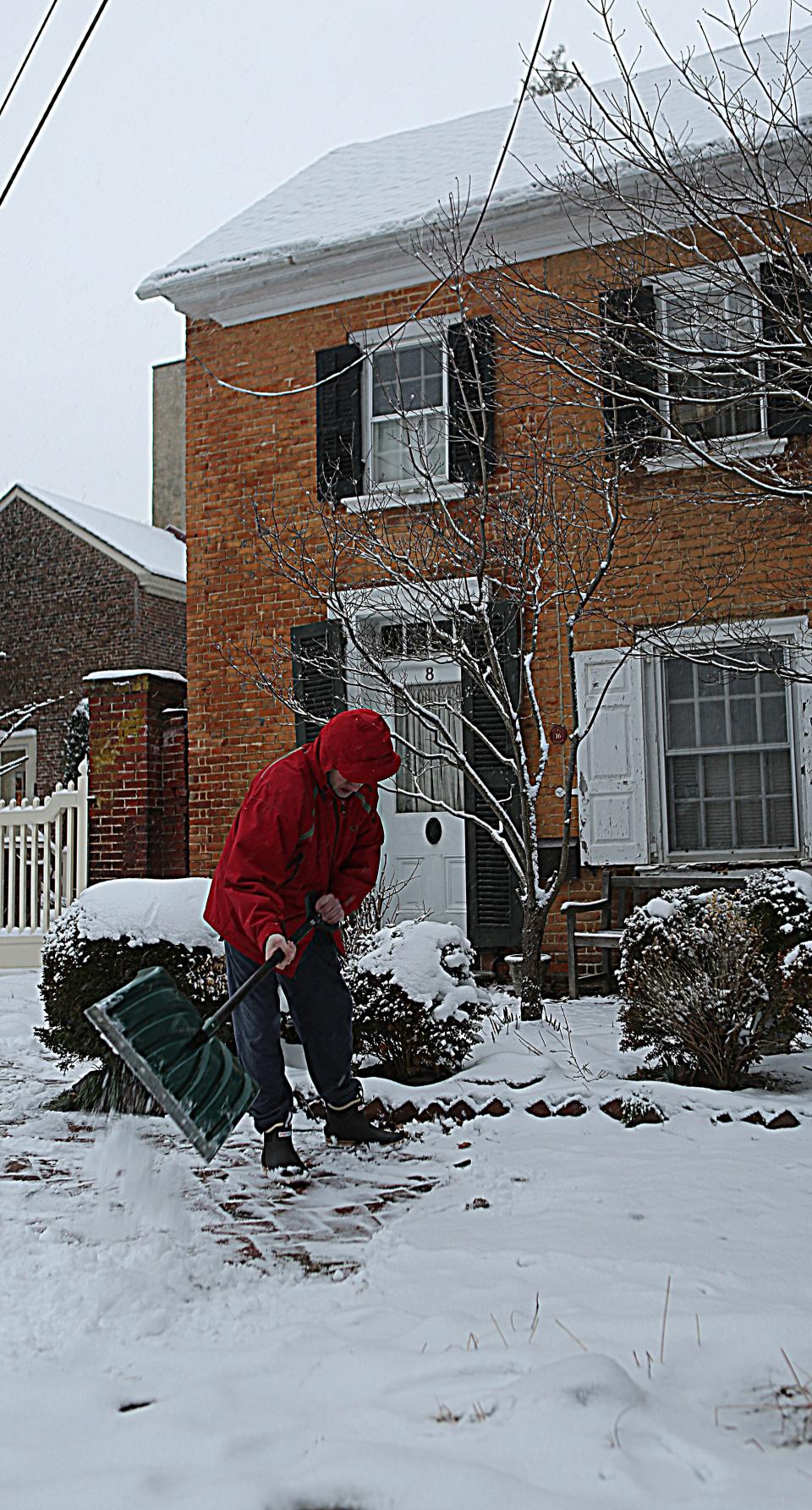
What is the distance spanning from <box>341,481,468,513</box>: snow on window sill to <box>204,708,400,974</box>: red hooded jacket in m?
5.34

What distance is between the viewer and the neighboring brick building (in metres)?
20.8

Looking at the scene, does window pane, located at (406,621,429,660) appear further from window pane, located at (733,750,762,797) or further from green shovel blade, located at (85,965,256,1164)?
green shovel blade, located at (85,965,256,1164)

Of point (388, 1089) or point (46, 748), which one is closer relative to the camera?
point (388, 1089)

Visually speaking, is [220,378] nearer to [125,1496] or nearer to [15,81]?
[15,81]

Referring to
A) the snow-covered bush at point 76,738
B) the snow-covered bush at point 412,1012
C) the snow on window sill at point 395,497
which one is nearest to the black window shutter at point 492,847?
the snow on window sill at point 395,497

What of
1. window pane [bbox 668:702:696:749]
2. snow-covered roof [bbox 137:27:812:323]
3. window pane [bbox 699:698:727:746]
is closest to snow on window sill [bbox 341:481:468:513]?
snow-covered roof [bbox 137:27:812:323]

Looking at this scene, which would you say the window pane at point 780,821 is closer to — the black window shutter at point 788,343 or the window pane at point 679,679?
the window pane at point 679,679

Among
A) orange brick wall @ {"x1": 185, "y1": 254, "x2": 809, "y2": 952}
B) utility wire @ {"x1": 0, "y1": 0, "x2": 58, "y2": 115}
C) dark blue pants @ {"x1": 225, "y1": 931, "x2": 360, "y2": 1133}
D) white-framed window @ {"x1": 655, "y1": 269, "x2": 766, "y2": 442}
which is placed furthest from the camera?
orange brick wall @ {"x1": 185, "y1": 254, "x2": 809, "y2": 952}

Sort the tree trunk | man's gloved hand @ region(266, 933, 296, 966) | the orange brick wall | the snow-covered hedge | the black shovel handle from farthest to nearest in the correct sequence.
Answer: the orange brick wall
the tree trunk
the snow-covered hedge
man's gloved hand @ region(266, 933, 296, 966)
the black shovel handle

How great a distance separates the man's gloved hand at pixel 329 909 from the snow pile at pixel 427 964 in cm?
126

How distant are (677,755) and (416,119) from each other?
8874mm

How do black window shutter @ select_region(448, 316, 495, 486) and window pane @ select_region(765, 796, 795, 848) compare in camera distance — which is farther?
black window shutter @ select_region(448, 316, 495, 486)

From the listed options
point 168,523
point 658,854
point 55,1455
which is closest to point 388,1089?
point 55,1455

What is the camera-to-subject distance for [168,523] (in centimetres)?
2450
